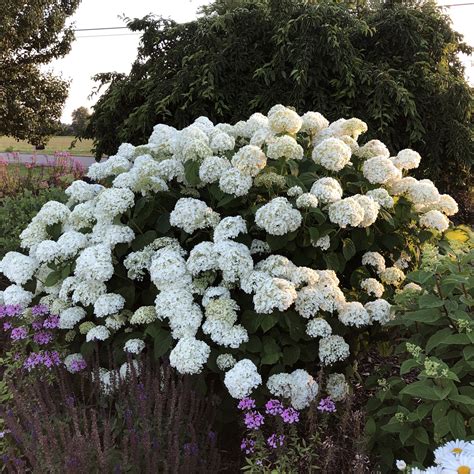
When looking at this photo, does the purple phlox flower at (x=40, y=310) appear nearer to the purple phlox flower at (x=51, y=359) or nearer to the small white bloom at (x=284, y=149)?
the purple phlox flower at (x=51, y=359)

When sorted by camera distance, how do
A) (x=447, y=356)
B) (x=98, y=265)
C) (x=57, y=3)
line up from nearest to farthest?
(x=447, y=356) → (x=98, y=265) → (x=57, y=3)

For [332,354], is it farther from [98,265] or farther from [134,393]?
[98,265]

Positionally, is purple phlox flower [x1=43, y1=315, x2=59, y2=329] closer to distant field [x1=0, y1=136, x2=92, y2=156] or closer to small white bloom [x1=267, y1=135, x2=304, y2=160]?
small white bloom [x1=267, y1=135, x2=304, y2=160]

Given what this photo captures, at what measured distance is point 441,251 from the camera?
3514 millimetres

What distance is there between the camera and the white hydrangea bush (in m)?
2.72

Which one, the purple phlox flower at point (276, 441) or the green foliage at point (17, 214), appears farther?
the green foliage at point (17, 214)

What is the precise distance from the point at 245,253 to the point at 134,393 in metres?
0.82

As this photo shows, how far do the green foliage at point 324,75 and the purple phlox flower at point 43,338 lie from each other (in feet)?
15.2

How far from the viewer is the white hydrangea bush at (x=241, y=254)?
2.72 m

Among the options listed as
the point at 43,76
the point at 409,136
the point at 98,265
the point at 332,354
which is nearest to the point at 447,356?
the point at 332,354

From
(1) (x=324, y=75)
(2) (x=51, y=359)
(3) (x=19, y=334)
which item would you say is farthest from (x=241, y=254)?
(1) (x=324, y=75)

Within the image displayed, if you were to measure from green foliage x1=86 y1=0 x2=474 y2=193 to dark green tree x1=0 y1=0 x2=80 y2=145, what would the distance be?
9.67 meters

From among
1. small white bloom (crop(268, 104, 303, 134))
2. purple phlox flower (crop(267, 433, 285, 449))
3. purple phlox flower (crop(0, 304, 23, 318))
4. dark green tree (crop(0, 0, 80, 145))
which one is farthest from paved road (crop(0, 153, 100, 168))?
purple phlox flower (crop(267, 433, 285, 449))

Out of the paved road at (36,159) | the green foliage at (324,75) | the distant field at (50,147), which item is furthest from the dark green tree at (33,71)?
the green foliage at (324,75)
